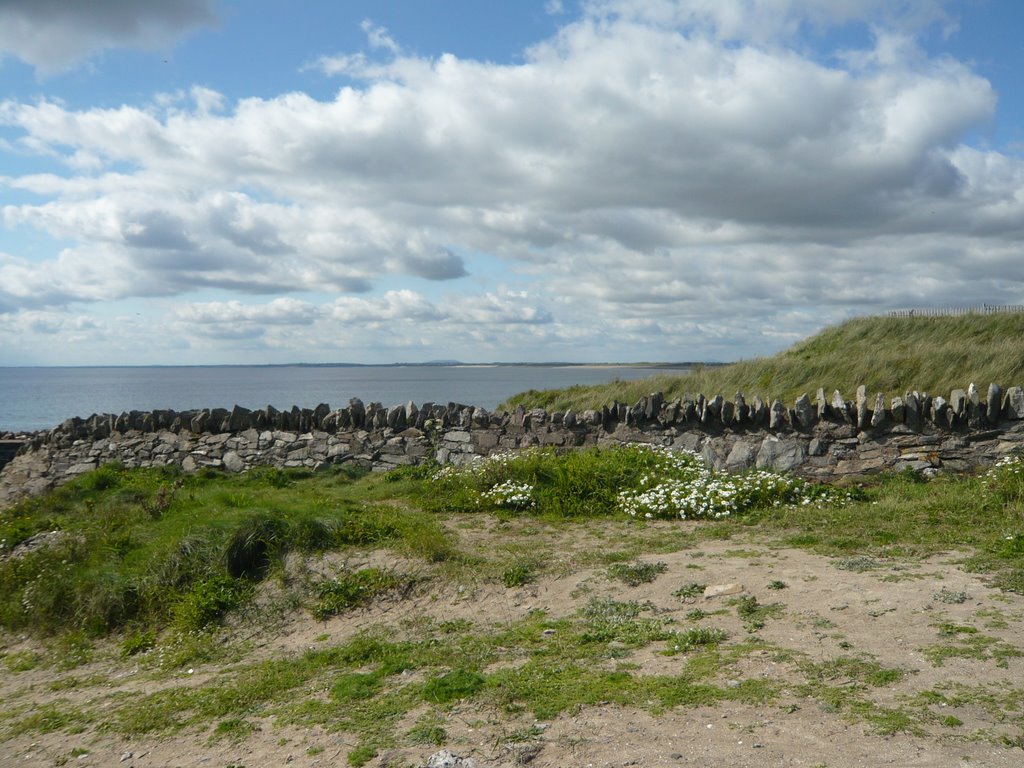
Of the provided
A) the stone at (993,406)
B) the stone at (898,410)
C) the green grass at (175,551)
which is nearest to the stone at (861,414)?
the stone at (898,410)

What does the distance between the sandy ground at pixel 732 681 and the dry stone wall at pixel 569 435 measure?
4.07m

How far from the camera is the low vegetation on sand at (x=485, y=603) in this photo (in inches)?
200

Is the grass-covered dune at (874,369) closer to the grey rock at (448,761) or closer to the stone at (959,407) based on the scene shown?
the stone at (959,407)

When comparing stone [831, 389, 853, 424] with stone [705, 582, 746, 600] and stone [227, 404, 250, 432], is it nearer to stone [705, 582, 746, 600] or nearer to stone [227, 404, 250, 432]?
stone [705, 582, 746, 600]

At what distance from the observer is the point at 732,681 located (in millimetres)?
5113

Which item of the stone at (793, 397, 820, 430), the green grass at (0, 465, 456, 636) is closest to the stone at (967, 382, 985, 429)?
the stone at (793, 397, 820, 430)

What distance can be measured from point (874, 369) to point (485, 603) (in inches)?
537

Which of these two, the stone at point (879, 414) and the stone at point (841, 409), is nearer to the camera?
the stone at point (879, 414)

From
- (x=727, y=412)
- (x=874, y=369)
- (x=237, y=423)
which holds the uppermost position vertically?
(x=874, y=369)

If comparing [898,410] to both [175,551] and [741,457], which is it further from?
[175,551]

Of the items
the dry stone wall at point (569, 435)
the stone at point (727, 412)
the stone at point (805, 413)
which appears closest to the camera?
the dry stone wall at point (569, 435)

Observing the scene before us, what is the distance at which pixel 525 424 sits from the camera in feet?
44.3

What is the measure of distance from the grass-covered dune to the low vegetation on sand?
643cm

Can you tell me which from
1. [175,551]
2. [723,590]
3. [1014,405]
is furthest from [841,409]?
[175,551]
